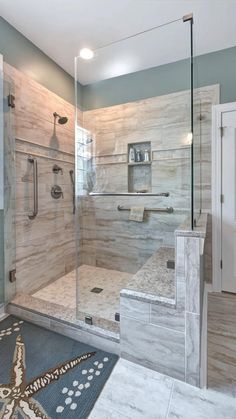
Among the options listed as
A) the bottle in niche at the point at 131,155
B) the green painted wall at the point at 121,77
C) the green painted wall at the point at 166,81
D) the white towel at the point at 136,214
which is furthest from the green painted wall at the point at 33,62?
the white towel at the point at 136,214

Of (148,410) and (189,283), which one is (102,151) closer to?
(189,283)

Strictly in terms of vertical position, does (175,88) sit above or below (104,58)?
below

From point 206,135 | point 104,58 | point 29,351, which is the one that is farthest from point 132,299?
point 104,58

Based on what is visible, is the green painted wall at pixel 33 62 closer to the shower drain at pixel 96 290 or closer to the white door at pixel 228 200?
the white door at pixel 228 200

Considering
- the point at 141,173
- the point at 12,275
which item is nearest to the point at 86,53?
the point at 141,173

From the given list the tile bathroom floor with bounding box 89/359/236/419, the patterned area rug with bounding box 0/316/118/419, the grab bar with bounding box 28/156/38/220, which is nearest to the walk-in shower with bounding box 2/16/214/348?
the grab bar with bounding box 28/156/38/220

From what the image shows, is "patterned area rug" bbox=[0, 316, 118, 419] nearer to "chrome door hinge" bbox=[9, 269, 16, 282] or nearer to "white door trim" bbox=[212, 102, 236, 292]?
"chrome door hinge" bbox=[9, 269, 16, 282]

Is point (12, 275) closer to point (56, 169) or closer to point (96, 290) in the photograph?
point (96, 290)

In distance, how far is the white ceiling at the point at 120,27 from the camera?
1854 mm

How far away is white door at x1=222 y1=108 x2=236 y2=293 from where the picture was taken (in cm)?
241

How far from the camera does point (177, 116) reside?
2.58m

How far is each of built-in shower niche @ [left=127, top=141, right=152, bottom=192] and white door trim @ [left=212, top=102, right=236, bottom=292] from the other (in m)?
0.75

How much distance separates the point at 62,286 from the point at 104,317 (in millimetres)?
984

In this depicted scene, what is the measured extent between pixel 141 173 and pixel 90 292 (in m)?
1.55
